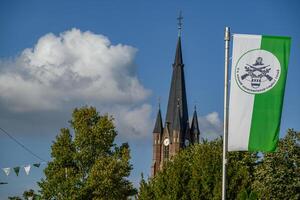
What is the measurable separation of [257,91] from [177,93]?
100047 millimetres

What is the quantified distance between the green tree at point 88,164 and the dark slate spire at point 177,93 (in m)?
65.4

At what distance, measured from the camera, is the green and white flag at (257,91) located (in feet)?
41.5

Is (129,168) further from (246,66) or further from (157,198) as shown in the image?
(246,66)

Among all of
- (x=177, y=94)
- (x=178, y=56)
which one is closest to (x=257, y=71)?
(x=177, y=94)

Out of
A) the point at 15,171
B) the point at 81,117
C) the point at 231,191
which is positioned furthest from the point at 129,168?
the point at 15,171

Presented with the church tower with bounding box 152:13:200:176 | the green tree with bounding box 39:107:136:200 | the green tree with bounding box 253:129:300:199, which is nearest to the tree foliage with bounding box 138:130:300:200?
the green tree with bounding box 253:129:300:199

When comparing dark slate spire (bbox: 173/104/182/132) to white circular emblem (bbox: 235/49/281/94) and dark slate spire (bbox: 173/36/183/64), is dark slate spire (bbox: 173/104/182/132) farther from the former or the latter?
white circular emblem (bbox: 235/49/281/94)

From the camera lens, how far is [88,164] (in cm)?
4678

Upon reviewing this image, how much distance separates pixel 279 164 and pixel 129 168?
1088 cm

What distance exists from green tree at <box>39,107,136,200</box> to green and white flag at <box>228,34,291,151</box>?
3176 centimetres

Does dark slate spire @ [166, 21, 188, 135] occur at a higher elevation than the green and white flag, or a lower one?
higher

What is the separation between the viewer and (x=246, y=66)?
501 inches

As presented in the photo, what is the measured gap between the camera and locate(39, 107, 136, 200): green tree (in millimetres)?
44156

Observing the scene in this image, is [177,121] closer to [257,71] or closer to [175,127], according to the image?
[175,127]
